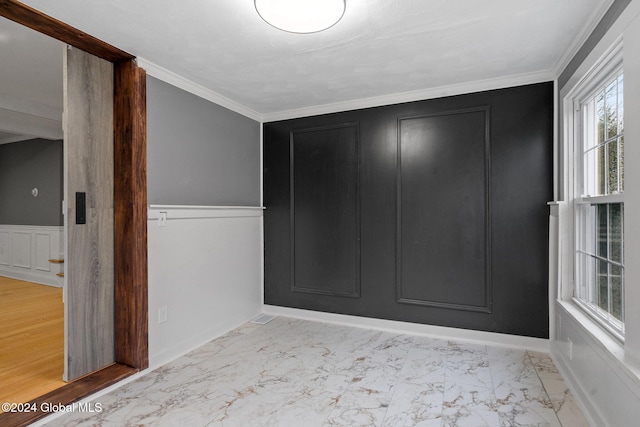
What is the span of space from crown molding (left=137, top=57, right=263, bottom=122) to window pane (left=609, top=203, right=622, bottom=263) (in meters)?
3.06

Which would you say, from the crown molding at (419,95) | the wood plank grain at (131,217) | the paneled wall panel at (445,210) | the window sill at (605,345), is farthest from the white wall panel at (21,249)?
the window sill at (605,345)

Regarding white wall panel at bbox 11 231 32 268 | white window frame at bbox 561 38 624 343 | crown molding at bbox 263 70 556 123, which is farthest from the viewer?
white wall panel at bbox 11 231 32 268

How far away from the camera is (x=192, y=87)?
9.57 ft

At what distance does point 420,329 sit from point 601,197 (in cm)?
181

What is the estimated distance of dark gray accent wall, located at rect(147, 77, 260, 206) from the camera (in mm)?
2617

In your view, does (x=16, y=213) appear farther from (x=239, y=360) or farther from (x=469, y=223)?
(x=469, y=223)

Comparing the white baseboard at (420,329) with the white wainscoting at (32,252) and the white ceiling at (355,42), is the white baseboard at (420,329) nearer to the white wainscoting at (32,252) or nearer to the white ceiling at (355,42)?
the white ceiling at (355,42)

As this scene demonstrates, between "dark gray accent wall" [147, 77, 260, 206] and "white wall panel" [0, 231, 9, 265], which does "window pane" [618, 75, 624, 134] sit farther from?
"white wall panel" [0, 231, 9, 265]

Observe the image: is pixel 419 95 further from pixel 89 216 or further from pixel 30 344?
pixel 30 344

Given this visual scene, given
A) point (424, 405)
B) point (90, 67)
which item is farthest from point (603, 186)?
point (90, 67)

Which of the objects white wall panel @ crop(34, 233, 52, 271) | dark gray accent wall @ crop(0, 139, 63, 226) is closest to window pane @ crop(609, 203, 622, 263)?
dark gray accent wall @ crop(0, 139, 63, 226)

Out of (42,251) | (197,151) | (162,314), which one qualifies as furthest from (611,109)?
(42,251)

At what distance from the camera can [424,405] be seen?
204 centimetres

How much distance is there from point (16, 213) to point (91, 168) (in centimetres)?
492
